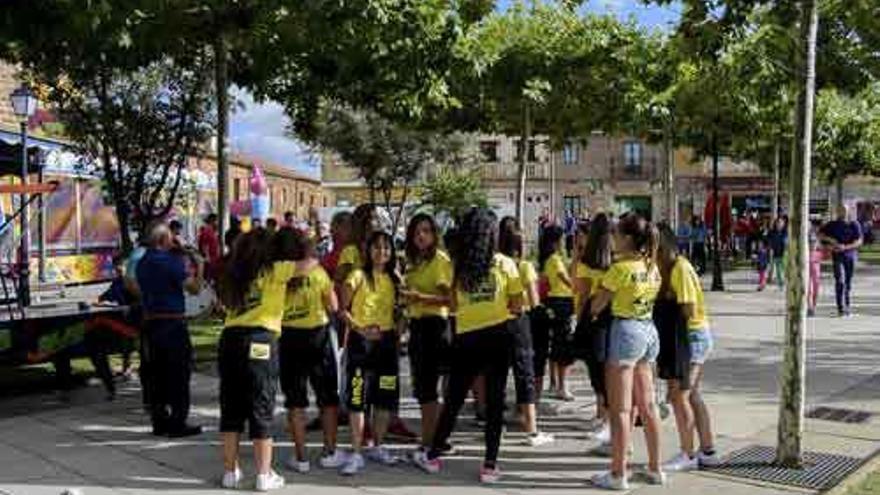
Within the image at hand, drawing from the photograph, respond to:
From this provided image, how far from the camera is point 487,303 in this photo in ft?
21.6

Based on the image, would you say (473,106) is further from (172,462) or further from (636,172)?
(636,172)

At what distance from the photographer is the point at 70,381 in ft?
33.4

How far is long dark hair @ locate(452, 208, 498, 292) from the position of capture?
21.6 feet

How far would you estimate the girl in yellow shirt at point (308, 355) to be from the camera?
269 inches

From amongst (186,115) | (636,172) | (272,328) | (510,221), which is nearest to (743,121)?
(186,115)

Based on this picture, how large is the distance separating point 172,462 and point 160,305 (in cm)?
133

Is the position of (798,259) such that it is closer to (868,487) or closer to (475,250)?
(868,487)

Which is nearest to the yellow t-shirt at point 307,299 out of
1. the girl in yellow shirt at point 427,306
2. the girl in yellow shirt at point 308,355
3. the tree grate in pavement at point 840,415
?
the girl in yellow shirt at point 308,355

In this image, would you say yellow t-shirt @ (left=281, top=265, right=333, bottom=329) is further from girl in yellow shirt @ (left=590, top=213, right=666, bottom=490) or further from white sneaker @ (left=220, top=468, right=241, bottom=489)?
girl in yellow shirt @ (left=590, top=213, right=666, bottom=490)

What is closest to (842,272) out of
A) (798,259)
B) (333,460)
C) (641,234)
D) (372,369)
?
(798,259)

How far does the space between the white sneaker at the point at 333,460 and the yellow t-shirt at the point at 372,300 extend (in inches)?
34.8

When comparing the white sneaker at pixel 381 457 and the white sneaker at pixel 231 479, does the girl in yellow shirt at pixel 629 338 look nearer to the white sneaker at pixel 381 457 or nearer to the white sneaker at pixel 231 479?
the white sneaker at pixel 381 457

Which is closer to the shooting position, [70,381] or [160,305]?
[160,305]

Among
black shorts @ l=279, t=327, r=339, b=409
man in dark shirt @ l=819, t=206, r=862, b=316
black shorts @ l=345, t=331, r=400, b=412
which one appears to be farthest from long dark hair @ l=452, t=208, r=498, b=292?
man in dark shirt @ l=819, t=206, r=862, b=316
